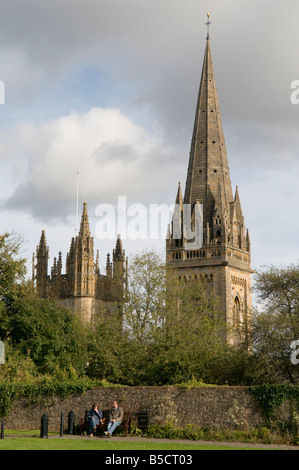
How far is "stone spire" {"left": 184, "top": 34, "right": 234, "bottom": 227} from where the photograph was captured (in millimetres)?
83938

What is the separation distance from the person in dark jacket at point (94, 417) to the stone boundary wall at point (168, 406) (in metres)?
1.07

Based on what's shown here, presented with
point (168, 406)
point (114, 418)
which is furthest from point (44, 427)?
point (168, 406)

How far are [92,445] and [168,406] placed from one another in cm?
560

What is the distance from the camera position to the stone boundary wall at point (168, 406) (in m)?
27.6

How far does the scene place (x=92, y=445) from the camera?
23562 mm

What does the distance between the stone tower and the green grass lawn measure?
5449 cm

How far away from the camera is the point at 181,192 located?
84.6 m

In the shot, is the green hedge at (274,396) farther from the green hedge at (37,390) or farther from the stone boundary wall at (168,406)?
the green hedge at (37,390)

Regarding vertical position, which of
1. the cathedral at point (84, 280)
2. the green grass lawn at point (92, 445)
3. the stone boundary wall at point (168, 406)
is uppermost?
the cathedral at point (84, 280)

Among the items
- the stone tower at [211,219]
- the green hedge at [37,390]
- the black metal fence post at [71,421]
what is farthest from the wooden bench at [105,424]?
the stone tower at [211,219]

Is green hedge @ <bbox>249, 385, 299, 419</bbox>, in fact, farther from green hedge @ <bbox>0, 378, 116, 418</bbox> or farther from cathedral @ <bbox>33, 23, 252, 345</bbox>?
cathedral @ <bbox>33, 23, 252, 345</bbox>

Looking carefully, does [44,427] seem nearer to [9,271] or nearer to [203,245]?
[9,271]

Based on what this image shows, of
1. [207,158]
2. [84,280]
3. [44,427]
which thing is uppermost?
[207,158]

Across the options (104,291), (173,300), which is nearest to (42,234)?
(104,291)
